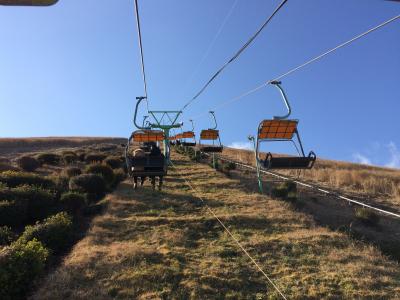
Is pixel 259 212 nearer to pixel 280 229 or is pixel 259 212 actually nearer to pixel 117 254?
pixel 280 229

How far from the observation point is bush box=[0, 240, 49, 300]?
8.67 meters

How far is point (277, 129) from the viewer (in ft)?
51.6

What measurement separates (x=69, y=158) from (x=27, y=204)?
26612 millimetres

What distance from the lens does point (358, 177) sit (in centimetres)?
3297

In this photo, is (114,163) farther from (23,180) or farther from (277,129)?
(277,129)

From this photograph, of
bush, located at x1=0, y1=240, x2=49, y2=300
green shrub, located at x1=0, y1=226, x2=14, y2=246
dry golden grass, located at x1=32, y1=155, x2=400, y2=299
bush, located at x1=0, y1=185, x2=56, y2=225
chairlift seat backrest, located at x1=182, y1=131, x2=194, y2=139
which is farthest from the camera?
chairlift seat backrest, located at x1=182, y1=131, x2=194, y2=139

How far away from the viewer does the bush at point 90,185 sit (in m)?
21.9

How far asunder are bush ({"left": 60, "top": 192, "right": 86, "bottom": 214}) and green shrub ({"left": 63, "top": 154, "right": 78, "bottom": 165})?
2397 cm

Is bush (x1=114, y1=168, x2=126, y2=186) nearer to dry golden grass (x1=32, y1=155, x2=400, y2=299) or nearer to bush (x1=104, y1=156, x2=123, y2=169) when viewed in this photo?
bush (x1=104, y1=156, x2=123, y2=169)

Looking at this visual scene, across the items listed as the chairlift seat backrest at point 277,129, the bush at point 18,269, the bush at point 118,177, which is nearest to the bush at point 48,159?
the bush at point 118,177

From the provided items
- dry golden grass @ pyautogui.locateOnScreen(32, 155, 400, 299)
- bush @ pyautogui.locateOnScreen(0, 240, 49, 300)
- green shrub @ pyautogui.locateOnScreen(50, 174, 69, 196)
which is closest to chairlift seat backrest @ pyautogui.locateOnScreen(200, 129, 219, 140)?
green shrub @ pyautogui.locateOnScreen(50, 174, 69, 196)

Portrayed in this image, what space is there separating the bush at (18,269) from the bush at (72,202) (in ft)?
25.2

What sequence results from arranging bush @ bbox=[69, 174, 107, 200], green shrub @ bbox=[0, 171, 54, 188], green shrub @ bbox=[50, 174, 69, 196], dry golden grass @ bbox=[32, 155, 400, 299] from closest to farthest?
dry golden grass @ bbox=[32, 155, 400, 299]
bush @ bbox=[69, 174, 107, 200]
green shrub @ bbox=[0, 171, 54, 188]
green shrub @ bbox=[50, 174, 69, 196]

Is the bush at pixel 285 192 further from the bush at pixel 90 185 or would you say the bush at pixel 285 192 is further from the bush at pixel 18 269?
the bush at pixel 18 269
